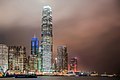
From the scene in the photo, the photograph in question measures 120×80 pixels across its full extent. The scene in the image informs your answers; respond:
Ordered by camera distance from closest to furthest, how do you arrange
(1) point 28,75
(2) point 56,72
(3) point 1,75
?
(3) point 1,75 < (1) point 28,75 < (2) point 56,72

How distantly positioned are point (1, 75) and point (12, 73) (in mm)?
6554

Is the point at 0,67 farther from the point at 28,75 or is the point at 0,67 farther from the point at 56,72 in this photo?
the point at 56,72

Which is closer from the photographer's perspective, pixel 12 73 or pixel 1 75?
pixel 1 75

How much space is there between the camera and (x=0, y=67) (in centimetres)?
5922

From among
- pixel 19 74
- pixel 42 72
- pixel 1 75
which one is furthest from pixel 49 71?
pixel 1 75

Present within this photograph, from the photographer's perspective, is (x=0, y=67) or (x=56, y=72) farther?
(x=56, y=72)

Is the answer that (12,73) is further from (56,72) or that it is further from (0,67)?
(56,72)

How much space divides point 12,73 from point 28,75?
276 centimetres

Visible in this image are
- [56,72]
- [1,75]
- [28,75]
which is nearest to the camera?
[1,75]

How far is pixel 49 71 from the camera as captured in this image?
256 feet

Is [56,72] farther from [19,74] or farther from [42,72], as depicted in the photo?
[19,74]

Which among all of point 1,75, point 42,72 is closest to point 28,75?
point 1,75

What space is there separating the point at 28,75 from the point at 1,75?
6.66 m

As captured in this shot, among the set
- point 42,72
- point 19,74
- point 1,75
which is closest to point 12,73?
point 19,74
